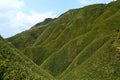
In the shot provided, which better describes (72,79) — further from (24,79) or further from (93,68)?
(24,79)

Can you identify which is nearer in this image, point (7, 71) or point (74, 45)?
point (7, 71)

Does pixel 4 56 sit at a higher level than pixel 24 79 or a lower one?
higher

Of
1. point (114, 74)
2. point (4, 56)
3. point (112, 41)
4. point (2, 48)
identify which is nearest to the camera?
point (4, 56)

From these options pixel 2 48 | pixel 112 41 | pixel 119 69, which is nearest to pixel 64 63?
pixel 112 41

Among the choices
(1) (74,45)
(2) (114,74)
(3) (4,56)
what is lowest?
(2) (114,74)

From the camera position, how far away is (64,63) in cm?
15625

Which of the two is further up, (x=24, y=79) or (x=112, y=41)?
(x=24, y=79)

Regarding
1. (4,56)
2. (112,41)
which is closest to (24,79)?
(4,56)

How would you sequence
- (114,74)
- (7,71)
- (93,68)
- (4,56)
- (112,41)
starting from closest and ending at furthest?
(7,71)
(4,56)
(114,74)
(93,68)
(112,41)

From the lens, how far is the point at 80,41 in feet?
541

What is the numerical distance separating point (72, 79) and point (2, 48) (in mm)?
46605

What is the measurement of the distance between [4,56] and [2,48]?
495cm

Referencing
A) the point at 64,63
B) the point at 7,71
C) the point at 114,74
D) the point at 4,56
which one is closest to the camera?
the point at 7,71

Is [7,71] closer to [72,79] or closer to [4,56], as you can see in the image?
[4,56]
